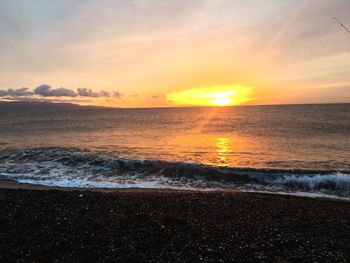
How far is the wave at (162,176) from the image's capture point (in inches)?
671

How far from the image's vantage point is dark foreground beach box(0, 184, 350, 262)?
8094 mm

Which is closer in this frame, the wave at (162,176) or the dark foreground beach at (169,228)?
the dark foreground beach at (169,228)

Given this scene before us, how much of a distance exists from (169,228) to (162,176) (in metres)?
9.84

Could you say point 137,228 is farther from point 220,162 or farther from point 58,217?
point 220,162

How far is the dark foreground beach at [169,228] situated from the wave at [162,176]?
3.31m

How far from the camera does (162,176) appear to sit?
19.6m

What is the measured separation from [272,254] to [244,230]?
5.43 feet

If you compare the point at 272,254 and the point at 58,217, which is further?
the point at 58,217

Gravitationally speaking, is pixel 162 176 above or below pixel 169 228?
below

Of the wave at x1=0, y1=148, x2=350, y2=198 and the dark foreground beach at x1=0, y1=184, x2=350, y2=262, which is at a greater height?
the dark foreground beach at x1=0, y1=184, x2=350, y2=262

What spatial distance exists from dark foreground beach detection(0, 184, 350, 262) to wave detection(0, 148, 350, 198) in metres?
3.31

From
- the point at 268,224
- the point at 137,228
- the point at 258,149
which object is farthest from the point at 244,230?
the point at 258,149

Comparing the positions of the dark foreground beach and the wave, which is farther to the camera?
the wave

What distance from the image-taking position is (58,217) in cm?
1077
